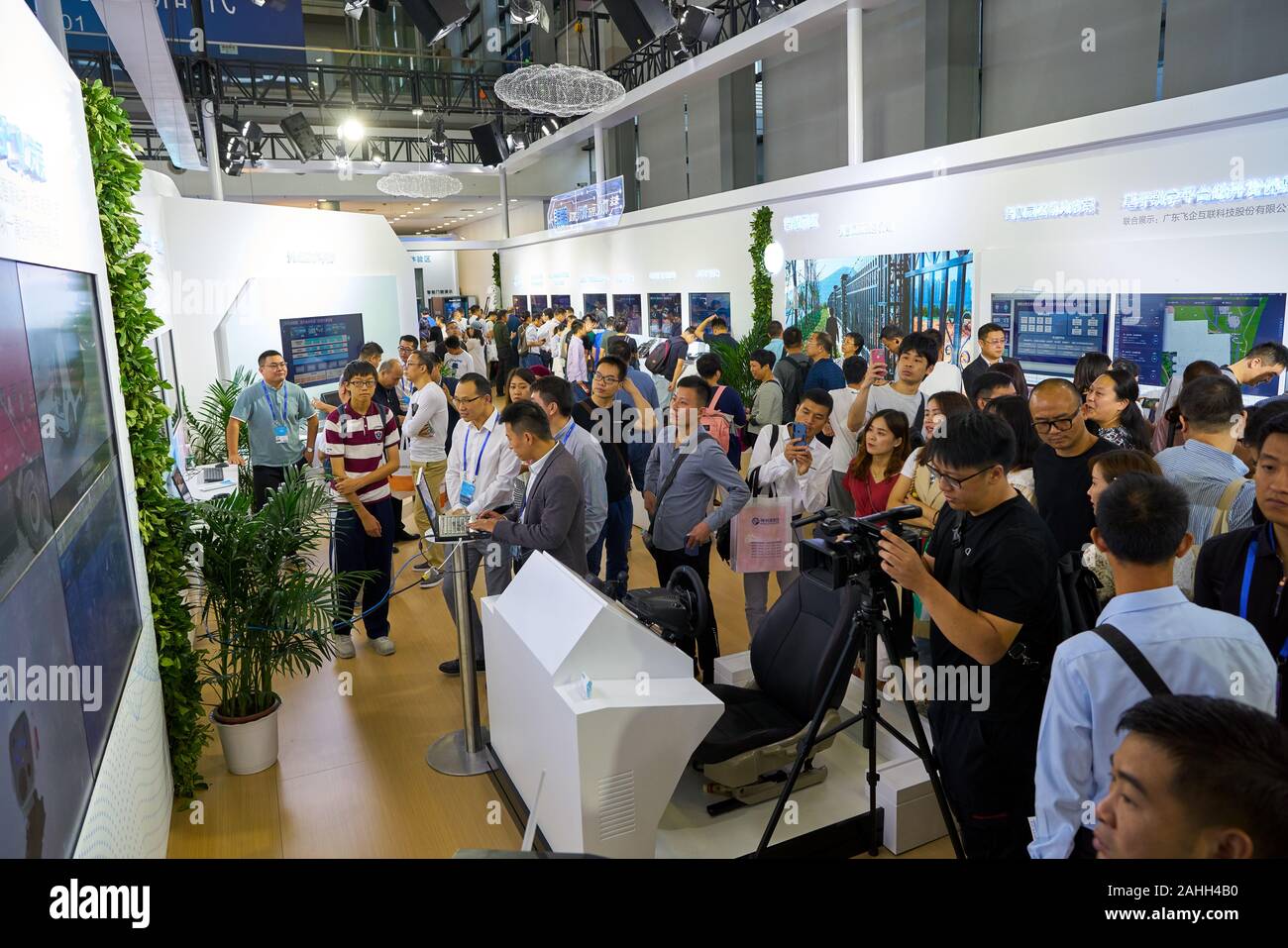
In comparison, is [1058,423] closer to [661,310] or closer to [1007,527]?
[1007,527]

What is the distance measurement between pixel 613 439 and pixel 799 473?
162 cm

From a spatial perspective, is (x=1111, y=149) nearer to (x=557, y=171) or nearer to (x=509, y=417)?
(x=509, y=417)

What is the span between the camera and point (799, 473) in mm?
4461

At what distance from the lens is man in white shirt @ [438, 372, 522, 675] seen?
15.1ft

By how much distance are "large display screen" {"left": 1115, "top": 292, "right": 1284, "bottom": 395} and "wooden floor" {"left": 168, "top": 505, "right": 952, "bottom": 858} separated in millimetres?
4207

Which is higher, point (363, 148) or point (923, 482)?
point (363, 148)

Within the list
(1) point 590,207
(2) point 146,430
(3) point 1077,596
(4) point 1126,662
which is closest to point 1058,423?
(3) point 1077,596

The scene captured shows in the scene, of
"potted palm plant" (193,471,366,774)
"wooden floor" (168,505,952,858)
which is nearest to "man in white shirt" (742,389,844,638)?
"wooden floor" (168,505,952,858)

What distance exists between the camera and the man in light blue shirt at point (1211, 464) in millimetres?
2969
